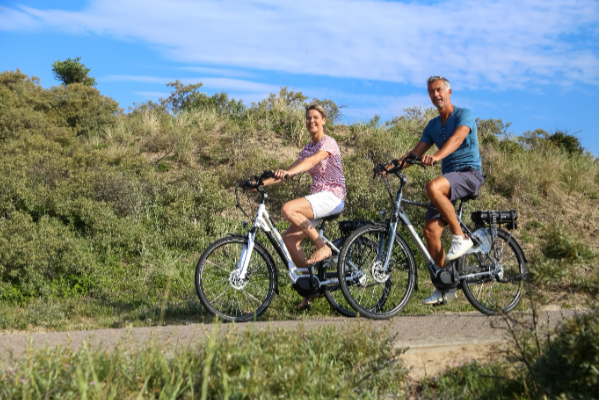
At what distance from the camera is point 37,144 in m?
14.9

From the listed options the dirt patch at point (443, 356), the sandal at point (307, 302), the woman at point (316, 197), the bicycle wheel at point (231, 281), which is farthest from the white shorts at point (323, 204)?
the dirt patch at point (443, 356)

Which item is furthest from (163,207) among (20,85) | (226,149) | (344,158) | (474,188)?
(20,85)

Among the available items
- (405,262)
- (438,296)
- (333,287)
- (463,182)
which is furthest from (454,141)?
(333,287)

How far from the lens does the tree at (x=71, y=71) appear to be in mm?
33344

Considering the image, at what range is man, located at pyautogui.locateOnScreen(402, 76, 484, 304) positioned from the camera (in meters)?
5.89

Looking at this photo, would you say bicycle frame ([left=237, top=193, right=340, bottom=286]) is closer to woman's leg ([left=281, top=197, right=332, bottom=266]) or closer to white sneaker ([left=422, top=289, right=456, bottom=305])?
woman's leg ([left=281, top=197, right=332, bottom=266])

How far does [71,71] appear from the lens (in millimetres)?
33500

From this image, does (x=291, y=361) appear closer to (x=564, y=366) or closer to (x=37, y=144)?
(x=564, y=366)

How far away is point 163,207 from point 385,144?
6.20 metres

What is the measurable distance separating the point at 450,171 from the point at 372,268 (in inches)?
57.9

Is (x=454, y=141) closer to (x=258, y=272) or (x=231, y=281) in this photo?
(x=258, y=272)

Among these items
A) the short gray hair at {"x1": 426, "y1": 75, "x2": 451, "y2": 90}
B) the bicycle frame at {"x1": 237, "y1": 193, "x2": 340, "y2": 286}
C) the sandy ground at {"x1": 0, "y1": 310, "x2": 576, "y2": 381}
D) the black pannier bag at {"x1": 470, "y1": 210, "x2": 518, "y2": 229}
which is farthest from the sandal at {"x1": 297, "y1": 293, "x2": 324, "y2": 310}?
the short gray hair at {"x1": 426, "y1": 75, "x2": 451, "y2": 90}

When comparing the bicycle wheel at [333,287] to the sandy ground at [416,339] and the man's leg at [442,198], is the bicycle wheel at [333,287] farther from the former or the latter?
the man's leg at [442,198]

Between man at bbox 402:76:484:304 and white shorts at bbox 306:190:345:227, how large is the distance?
1.01 meters
